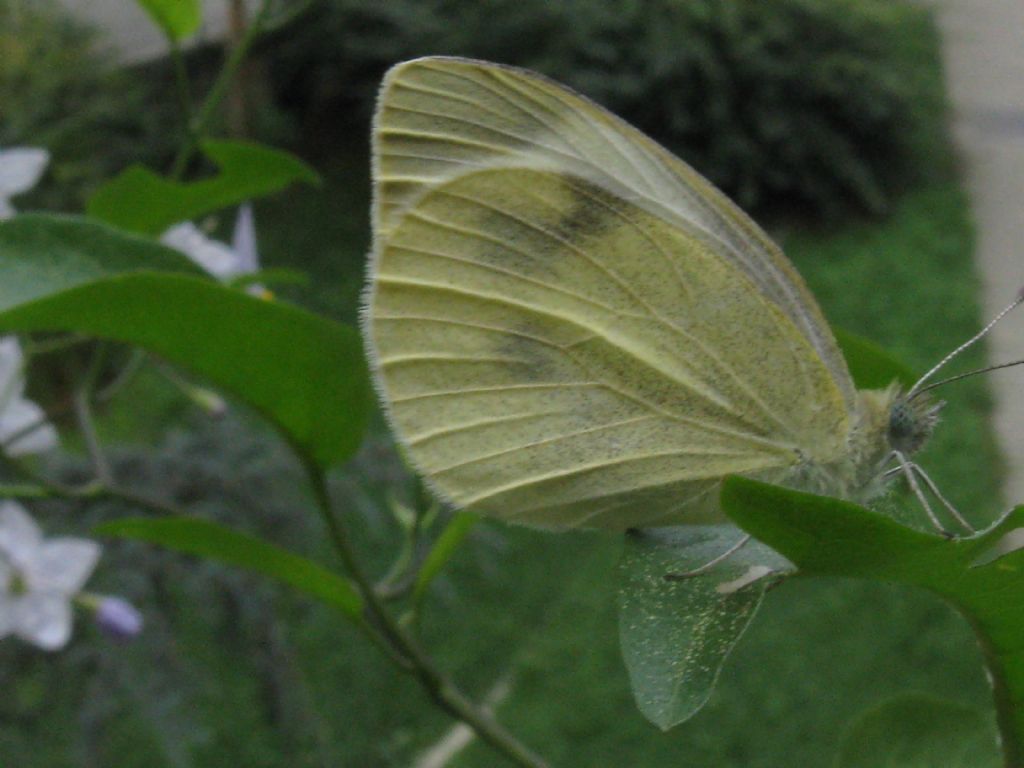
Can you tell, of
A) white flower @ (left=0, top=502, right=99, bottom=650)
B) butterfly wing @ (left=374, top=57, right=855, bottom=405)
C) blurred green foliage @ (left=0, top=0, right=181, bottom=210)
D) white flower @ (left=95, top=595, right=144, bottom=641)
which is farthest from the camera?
blurred green foliage @ (left=0, top=0, right=181, bottom=210)

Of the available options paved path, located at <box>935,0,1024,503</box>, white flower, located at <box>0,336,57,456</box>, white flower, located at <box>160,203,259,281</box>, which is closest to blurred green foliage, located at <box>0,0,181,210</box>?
paved path, located at <box>935,0,1024,503</box>

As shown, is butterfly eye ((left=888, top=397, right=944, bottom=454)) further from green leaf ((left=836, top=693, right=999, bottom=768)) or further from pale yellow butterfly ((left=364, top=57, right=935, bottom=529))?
green leaf ((left=836, top=693, right=999, bottom=768))

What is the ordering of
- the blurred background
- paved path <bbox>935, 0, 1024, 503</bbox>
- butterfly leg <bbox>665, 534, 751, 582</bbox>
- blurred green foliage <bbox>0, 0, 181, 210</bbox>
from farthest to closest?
blurred green foliage <bbox>0, 0, 181, 210</bbox>, paved path <bbox>935, 0, 1024, 503</bbox>, the blurred background, butterfly leg <bbox>665, 534, 751, 582</bbox>

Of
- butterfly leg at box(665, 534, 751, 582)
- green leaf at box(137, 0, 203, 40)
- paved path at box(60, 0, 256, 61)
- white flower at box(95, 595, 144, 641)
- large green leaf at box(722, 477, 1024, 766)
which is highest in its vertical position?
large green leaf at box(722, 477, 1024, 766)

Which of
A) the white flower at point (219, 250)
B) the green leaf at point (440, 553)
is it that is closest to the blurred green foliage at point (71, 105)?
the white flower at point (219, 250)

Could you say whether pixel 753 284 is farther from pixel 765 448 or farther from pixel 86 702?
pixel 86 702

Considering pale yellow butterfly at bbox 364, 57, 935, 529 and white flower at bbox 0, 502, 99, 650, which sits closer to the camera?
pale yellow butterfly at bbox 364, 57, 935, 529
